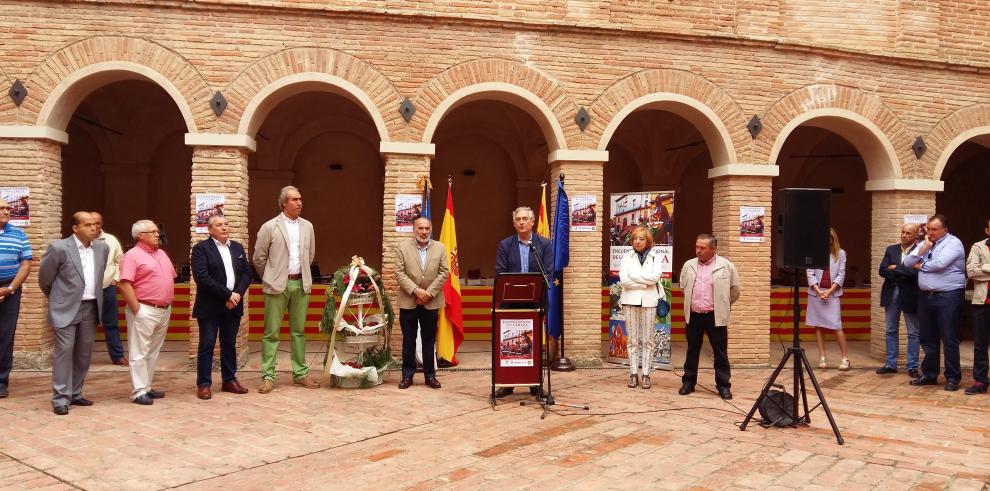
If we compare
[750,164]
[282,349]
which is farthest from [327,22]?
[750,164]

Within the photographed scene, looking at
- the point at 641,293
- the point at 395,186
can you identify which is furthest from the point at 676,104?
the point at 395,186

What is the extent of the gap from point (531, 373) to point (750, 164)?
4.90m

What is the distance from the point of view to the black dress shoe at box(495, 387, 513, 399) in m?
7.15

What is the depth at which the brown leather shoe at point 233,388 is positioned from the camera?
7191mm

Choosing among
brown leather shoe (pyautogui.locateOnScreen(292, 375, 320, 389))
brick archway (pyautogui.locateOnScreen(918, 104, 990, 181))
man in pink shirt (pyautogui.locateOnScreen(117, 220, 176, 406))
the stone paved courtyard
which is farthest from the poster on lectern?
man in pink shirt (pyautogui.locateOnScreen(117, 220, 176, 406))

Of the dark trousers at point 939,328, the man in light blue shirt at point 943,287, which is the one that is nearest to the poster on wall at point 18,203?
the man in light blue shirt at point 943,287

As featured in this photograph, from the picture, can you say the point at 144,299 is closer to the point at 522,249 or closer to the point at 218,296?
the point at 218,296

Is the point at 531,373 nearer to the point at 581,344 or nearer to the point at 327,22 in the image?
the point at 581,344

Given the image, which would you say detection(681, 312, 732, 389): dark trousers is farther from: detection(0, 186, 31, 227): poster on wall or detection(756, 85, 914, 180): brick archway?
detection(0, 186, 31, 227): poster on wall

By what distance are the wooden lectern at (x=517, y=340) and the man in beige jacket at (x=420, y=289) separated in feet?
2.99

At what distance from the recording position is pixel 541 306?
6684mm

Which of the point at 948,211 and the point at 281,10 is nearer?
the point at 281,10

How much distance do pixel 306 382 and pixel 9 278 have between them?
10.4ft

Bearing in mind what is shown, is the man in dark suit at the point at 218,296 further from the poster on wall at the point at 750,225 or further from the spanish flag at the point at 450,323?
the poster on wall at the point at 750,225
